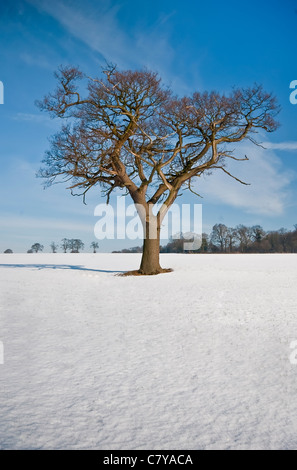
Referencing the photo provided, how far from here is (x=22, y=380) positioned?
3930mm

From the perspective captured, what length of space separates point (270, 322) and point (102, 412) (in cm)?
490

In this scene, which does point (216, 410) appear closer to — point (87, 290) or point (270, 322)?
point (270, 322)

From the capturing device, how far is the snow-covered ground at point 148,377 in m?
2.78

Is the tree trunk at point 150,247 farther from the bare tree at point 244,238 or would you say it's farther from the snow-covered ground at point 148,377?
the bare tree at point 244,238

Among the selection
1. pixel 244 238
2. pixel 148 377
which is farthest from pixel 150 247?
pixel 244 238

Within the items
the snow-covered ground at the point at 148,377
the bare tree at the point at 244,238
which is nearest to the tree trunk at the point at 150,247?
the snow-covered ground at the point at 148,377

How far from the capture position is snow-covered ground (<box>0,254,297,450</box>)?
2783 millimetres

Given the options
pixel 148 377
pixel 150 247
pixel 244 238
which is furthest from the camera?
pixel 244 238

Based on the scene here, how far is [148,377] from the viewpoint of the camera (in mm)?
4055

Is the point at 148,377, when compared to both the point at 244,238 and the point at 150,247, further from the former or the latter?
the point at 244,238

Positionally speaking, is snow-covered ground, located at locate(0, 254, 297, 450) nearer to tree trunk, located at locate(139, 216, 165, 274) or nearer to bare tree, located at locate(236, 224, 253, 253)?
tree trunk, located at locate(139, 216, 165, 274)

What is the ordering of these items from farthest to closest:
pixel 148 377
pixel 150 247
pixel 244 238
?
1. pixel 244 238
2. pixel 150 247
3. pixel 148 377

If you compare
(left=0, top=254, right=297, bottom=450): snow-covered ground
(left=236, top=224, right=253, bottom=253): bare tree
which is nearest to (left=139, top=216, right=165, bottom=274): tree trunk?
(left=0, top=254, right=297, bottom=450): snow-covered ground
